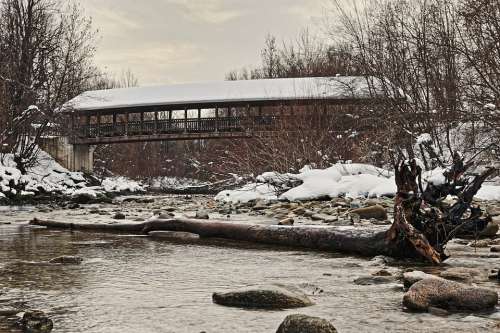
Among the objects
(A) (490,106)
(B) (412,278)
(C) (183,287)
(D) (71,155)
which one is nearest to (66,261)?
(C) (183,287)

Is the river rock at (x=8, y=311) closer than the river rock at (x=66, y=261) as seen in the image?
Yes

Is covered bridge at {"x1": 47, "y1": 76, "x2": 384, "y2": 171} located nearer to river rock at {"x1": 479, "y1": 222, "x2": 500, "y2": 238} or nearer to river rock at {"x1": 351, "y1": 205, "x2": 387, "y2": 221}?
river rock at {"x1": 351, "y1": 205, "x2": 387, "y2": 221}

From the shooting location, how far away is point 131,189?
35500mm

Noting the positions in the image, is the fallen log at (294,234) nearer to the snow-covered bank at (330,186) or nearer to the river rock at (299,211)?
the river rock at (299,211)

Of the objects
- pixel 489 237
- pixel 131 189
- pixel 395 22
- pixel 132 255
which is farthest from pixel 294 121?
pixel 131 189

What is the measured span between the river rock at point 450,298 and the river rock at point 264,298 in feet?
2.20

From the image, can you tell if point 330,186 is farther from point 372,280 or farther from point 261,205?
point 372,280

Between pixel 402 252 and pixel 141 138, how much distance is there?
109 ft

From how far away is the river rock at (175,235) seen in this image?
26.1 feet

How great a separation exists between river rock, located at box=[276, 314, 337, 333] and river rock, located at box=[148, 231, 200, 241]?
16.9 feet

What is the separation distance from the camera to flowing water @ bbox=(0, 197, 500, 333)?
10.3 feet

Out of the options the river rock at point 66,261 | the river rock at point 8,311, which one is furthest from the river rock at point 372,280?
the river rock at point 66,261

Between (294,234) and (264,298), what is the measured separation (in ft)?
10.00

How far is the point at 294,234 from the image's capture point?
663 centimetres
